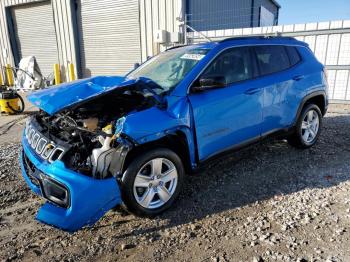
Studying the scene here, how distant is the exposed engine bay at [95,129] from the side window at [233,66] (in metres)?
0.99

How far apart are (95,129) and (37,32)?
48.5ft

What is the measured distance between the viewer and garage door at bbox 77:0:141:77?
1215 cm

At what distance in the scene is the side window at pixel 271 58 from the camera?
4211mm

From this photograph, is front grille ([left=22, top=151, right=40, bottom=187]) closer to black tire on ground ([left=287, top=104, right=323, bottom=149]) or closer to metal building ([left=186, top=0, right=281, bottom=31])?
black tire on ground ([left=287, top=104, right=323, bottom=149])

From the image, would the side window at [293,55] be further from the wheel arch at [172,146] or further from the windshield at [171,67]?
the wheel arch at [172,146]

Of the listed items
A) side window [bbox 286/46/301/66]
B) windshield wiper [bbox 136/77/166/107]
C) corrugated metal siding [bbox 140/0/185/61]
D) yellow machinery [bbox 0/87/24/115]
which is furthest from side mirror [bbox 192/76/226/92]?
corrugated metal siding [bbox 140/0/185/61]

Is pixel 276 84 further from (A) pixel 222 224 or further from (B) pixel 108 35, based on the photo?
(B) pixel 108 35

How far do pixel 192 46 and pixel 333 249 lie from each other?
2967 millimetres

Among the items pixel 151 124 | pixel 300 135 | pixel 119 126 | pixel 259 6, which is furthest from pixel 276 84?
pixel 259 6

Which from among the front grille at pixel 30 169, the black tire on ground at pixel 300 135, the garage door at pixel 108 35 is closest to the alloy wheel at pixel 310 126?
the black tire on ground at pixel 300 135

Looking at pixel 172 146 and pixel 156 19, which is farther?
pixel 156 19

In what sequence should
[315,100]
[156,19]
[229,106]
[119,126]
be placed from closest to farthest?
1. [119,126]
2. [229,106]
3. [315,100]
4. [156,19]

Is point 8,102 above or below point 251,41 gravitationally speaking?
below

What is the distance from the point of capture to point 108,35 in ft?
42.6
